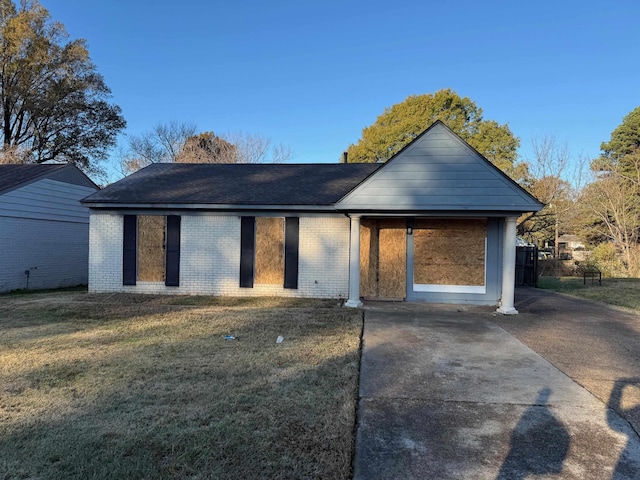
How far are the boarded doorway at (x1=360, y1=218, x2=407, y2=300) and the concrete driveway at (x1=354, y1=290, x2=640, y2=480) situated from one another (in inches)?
121

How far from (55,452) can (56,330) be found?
4722 millimetres

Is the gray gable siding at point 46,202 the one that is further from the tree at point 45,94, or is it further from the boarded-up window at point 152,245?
the tree at point 45,94

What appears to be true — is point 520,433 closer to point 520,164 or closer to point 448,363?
point 448,363

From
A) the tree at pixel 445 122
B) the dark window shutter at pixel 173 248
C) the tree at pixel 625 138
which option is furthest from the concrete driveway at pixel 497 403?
the tree at pixel 625 138

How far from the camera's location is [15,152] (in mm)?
25031

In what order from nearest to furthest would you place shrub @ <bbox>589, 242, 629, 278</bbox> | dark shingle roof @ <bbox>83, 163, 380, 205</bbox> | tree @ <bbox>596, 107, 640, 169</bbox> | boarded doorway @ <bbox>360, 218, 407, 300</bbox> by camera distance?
boarded doorway @ <bbox>360, 218, 407, 300</bbox>, dark shingle roof @ <bbox>83, 163, 380, 205</bbox>, shrub @ <bbox>589, 242, 629, 278</bbox>, tree @ <bbox>596, 107, 640, 169</bbox>

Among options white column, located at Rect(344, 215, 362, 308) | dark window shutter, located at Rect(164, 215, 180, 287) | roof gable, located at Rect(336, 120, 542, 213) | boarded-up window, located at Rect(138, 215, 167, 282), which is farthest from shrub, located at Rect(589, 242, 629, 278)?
boarded-up window, located at Rect(138, 215, 167, 282)

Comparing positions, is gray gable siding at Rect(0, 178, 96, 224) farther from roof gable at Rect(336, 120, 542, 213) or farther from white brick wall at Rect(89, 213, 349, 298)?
roof gable at Rect(336, 120, 542, 213)

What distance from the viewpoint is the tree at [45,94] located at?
81.6ft

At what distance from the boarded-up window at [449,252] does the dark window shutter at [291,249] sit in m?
3.18

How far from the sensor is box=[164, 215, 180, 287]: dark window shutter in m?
11.3

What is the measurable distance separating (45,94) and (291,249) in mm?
24355

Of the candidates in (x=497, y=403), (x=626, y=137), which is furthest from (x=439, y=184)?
(x=626, y=137)

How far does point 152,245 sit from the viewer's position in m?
11.4
